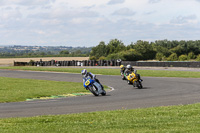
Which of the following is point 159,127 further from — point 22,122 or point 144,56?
point 144,56

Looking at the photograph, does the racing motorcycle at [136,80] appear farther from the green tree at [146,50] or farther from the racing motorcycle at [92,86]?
the green tree at [146,50]

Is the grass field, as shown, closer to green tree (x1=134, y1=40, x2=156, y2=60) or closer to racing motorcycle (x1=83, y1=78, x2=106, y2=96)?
racing motorcycle (x1=83, y1=78, x2=106, y2=96)

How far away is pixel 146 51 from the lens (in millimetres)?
108125

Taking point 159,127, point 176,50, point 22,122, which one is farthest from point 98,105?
point 176,50

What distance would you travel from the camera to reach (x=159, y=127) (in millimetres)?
9805

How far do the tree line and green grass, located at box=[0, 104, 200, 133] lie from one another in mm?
70921

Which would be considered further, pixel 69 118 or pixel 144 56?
pixel 144 56

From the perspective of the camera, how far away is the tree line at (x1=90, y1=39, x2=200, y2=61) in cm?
9300

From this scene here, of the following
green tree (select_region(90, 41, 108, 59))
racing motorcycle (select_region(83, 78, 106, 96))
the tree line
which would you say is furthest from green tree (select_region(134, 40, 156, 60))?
racing motorcycle (select_region(83, 78, 106, 96))

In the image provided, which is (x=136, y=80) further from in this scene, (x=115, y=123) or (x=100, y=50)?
(x=100, y=50)

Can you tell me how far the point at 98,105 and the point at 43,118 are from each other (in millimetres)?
4814

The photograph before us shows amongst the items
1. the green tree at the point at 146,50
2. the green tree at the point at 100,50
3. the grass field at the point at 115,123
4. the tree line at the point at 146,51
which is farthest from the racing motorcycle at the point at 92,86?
the green tree at the point at 100,50

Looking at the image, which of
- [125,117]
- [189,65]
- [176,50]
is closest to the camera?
[125,117]

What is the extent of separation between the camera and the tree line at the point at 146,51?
93.0 meters
